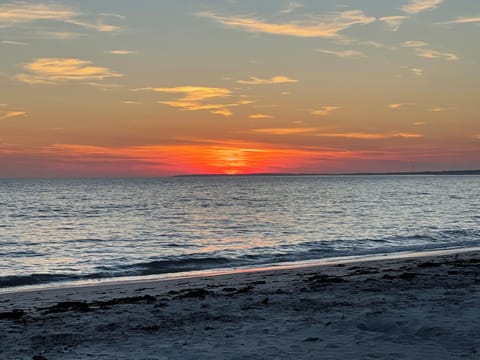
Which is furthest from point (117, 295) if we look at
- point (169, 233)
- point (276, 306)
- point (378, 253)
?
point (169, 233)

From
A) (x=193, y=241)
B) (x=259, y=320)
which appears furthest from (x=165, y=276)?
(x=193, y=241)

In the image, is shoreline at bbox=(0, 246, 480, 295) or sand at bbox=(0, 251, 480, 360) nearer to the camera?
sand at bbox=(0, 251, 480, 360)

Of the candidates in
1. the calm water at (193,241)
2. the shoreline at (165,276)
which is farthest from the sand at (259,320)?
the calm water at (193,241)

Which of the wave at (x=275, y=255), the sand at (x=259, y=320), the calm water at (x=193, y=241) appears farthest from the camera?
the calm water at (x=193, y=241)

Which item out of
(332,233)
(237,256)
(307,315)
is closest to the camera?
(307,315)

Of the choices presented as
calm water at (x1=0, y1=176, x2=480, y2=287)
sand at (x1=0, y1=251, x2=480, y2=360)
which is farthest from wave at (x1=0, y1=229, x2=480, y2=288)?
sand at (x1=0, y1=251, x2=480, y2=360)

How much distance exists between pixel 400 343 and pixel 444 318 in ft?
5.83

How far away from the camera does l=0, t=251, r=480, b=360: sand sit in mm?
8219

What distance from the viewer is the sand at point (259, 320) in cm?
822

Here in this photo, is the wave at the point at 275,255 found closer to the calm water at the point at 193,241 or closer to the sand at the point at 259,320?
the calm water at the point at 193,241

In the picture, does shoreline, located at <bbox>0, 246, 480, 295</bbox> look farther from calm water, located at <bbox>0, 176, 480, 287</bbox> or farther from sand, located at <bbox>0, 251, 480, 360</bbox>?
sand, located at <bbox>0, 251, 480, 360</bbox>

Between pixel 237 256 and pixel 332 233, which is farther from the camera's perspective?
pixel 332 233

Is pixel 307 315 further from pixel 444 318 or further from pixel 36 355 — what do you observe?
pixel 36 355

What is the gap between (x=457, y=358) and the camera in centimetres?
752
